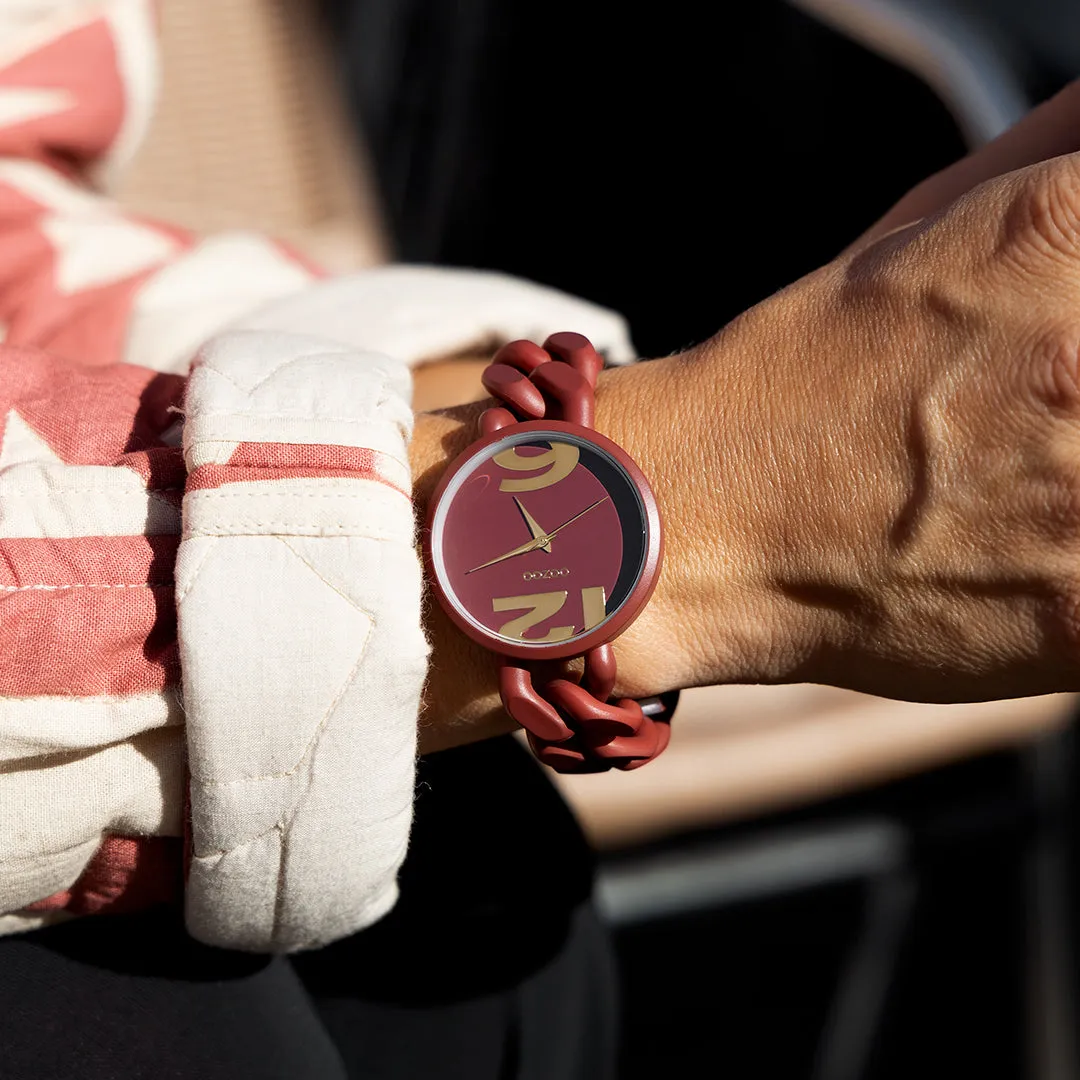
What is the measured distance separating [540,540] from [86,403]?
0.27 metres

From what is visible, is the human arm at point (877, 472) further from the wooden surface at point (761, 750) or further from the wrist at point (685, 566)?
the wooden surface at point (761, 750)

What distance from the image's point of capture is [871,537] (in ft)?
2.01

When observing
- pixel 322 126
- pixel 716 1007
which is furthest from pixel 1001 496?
pixel 716 1007

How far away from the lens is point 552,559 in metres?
0.61

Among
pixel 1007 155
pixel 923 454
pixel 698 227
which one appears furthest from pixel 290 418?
pixel 698 227

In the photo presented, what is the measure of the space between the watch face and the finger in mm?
244

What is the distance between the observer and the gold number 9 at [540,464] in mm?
613

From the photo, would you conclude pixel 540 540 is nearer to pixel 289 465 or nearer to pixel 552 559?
pixel 552 559

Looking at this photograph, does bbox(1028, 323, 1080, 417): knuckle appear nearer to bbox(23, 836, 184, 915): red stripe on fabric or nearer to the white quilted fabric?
the white quilted fabric

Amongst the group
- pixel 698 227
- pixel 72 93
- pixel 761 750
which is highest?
pixel 72 93

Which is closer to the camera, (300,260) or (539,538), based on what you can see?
(539,538)

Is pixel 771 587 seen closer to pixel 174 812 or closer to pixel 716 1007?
pixel 174 812

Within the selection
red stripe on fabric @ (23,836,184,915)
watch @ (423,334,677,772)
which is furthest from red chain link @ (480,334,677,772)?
red stripe on fabric @ (23,836,184,915)

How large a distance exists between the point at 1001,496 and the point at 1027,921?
147 centimetres
